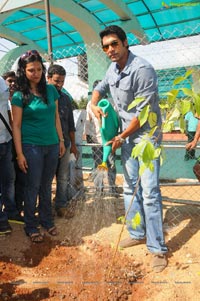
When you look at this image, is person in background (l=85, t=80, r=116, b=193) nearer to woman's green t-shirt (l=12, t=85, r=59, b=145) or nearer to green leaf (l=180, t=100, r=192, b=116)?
woman's green t-shirt (l=12, t=85, r=59, b=145)

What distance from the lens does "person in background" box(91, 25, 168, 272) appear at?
2.38m

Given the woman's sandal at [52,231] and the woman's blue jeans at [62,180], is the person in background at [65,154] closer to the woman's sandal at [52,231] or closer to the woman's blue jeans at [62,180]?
the woman's blue jeans at [62,180]

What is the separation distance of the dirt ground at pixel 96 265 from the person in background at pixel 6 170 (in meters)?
0.15

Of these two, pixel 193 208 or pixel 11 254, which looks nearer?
pixel 11 254

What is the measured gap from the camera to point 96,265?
2.59 m

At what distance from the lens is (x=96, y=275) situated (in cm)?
244

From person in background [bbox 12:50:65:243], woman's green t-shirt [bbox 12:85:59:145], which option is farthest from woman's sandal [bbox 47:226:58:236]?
woman's green t-shirt [bbox 12:85:59:145]

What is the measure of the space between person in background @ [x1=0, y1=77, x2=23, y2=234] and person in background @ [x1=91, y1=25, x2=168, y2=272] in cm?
81

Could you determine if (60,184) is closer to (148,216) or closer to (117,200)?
(117,200)

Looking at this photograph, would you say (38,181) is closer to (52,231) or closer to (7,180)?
(7,180)

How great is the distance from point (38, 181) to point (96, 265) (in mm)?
881

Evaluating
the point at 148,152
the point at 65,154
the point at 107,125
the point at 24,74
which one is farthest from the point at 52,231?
the point at 148,152

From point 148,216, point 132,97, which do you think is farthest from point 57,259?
point 132,97

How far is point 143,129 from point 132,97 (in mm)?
277
